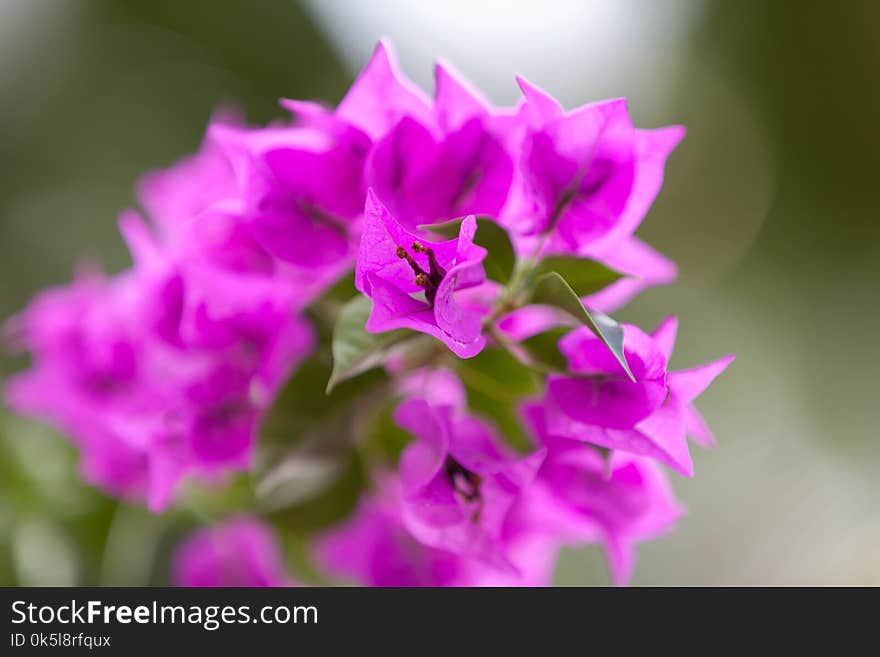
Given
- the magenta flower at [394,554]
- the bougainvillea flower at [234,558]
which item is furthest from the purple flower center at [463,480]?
the bougainvillea flower at [234,558]

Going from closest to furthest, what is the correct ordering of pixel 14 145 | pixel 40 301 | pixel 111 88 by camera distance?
pixel 40 301
pixel 14 145
pixel 111 88

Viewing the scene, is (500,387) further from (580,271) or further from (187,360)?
(187,360)

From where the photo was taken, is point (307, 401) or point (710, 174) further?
point (710, 174)

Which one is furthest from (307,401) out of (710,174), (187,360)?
(710,174)

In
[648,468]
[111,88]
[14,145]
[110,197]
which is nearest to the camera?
[648,468]

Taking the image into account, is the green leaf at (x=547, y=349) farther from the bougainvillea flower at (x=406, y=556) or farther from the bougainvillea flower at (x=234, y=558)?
the bougainvillea flower at (x=234, y=558)
